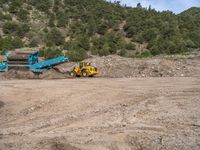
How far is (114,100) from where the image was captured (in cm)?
1916

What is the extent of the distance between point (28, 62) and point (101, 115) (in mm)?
14611

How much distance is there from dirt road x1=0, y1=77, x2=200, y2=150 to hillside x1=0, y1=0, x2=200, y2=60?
20.5 metres

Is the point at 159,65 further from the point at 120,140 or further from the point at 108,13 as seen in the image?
the point at 108,13

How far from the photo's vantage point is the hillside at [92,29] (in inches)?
1970

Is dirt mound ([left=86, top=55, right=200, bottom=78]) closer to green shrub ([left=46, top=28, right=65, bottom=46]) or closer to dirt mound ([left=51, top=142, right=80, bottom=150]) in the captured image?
dirt mound ([left=51, top=142, right=80, bottom=150])

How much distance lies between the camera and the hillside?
50.0 m

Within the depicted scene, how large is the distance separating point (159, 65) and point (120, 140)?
17.9 metres

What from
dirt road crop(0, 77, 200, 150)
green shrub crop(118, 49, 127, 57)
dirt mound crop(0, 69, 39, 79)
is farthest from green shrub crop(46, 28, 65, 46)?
dirt road crop(0, 77, 200, 150)

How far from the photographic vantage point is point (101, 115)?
1616 centimetres

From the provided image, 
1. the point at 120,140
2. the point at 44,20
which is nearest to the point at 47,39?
the point at 44,20

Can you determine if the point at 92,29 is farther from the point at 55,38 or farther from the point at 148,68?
the point at 148,68

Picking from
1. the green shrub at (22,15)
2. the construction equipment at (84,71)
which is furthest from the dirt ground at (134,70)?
the green shrub at (22,15)

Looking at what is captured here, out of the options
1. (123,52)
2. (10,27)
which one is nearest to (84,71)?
(123,52)

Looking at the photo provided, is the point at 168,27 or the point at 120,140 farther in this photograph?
the point at 168,27
